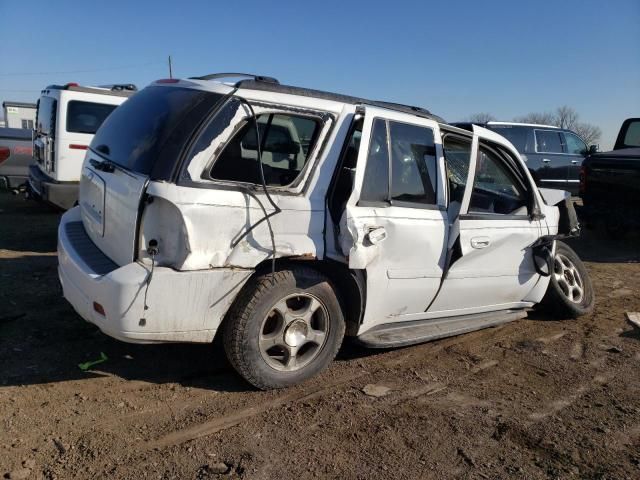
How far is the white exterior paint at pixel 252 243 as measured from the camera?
2959mm

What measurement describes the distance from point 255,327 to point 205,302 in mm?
348

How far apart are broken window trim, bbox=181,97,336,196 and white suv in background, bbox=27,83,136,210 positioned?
5287 mm

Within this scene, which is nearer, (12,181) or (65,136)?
(65,136)

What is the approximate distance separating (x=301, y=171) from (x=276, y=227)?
17.1 inches

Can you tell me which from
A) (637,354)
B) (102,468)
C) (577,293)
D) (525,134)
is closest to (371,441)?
(102,468)

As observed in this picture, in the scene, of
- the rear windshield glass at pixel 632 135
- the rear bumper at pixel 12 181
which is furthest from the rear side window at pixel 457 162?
the rear bumper at pixel 12 181

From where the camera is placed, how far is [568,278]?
5.41 meters

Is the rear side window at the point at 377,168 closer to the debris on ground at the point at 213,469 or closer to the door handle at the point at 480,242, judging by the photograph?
the door handle at the point at 480,242

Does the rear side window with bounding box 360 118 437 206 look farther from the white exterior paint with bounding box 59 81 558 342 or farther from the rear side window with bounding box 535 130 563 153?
the rear side window with bounding box 535 130 563 153

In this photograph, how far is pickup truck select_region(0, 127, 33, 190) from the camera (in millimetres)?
9742

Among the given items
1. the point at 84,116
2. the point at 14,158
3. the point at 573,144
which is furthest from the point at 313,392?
the point at 573,144

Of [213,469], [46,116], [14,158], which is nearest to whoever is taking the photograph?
[213,469]

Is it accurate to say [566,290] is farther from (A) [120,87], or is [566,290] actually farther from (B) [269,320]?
(A) [120,87]

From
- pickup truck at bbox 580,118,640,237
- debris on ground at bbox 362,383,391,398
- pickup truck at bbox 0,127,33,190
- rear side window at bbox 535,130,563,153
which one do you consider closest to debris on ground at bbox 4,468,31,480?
debris on ground at bbox 362,383,391,398
